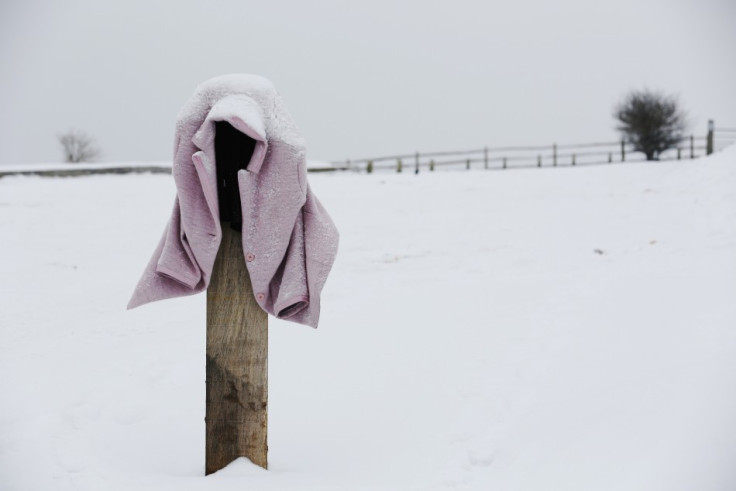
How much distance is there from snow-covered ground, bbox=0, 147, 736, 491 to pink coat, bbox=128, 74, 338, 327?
0.80 metres

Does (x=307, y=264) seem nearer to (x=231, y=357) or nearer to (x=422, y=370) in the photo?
(x=231, y=357)

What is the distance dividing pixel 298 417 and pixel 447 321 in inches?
74.0

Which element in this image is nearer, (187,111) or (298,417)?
(187,111)

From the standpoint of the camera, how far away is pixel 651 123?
2781 centimetres

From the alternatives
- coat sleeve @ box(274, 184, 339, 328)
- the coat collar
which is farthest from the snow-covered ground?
the coat collar

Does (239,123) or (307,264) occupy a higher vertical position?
(239,123)

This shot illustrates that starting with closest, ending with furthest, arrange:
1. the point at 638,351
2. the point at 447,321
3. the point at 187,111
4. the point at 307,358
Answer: the point at 187,111
the point at 638,351
the point at 307,358
the point at 447,321

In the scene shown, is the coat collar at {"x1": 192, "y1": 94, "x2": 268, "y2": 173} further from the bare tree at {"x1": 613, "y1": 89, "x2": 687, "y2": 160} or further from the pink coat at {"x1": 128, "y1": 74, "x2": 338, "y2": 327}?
the bare tree at {"x1": 613, "y1": 89, "x2": 687, "y2": 160}

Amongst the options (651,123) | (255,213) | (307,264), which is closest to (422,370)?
(307,264)

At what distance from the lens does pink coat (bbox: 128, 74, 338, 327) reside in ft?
8.50

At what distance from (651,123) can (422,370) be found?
2697cm

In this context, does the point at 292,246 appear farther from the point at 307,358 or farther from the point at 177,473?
the point at 307,358

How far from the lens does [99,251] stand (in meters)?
8.92

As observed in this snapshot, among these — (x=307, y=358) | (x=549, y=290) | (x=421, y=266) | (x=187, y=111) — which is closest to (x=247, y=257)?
(x=187, y=111)
